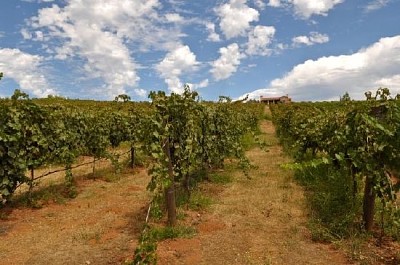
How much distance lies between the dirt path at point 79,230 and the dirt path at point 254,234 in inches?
38.2

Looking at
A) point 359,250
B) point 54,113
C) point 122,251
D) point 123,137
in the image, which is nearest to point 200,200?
point 122,251

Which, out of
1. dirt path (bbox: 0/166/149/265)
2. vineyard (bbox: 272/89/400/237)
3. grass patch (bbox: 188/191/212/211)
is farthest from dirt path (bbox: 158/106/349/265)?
dirt path (bbox: 0/166/149/265)

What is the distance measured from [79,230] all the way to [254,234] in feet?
11.2

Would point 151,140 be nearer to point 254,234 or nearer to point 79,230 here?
point 79,230

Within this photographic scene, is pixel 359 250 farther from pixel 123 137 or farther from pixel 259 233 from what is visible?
pixel 123 137

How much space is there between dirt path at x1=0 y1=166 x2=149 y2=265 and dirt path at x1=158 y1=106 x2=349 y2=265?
0.97 metres

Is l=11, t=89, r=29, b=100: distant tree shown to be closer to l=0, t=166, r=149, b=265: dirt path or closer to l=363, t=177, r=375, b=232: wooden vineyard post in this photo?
l=0, t=166, r=149, b=265: dirt path

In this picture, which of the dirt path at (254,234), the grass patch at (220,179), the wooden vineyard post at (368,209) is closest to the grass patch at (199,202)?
the dirt path at (254,234)

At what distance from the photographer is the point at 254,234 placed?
700 cm

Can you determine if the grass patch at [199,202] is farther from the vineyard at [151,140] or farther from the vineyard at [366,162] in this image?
the vineyard at [366,162]

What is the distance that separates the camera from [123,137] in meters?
15.9

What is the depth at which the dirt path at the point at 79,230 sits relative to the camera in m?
6.21

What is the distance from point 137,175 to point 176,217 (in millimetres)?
5689

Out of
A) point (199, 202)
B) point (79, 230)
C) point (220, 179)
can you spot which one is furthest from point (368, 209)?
point (79, 230)
